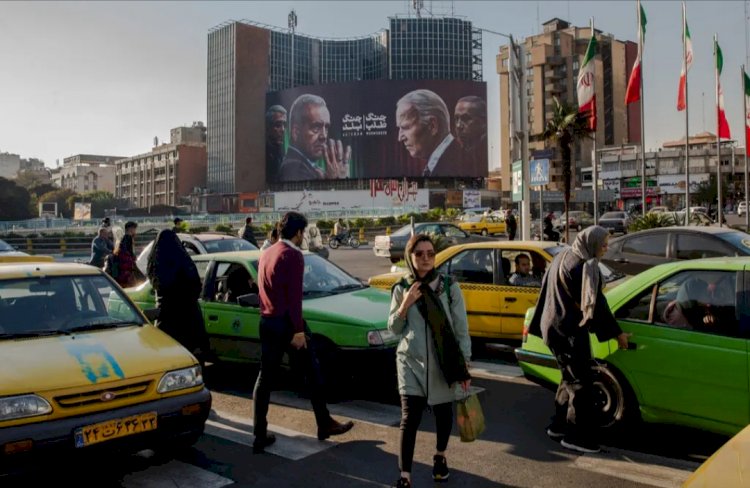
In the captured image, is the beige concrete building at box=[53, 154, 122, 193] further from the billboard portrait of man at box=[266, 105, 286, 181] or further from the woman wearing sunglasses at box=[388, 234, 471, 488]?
the woman wearing sunglasses at box=[388, 234, 471, 488]

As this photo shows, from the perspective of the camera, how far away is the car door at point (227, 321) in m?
6.80

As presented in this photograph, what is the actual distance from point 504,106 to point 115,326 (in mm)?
115474

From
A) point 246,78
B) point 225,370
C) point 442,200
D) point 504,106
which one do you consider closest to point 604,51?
point 504,106

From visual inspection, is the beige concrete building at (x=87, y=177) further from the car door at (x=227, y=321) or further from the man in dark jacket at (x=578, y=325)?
the man in dark jacket at (x=578, y=325)

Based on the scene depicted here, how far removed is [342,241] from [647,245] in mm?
25416

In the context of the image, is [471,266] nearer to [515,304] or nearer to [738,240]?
[515,304]

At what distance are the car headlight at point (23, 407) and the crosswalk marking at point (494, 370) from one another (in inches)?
182

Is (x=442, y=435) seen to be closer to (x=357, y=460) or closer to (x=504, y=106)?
(x=357, y=460)

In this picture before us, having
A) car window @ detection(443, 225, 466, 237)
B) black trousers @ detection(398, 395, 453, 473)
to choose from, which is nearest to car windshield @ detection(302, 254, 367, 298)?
black trousers @ detection(398, 395, 453, 473)

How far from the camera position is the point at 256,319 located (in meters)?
6.79

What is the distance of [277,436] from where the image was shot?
5375 mm

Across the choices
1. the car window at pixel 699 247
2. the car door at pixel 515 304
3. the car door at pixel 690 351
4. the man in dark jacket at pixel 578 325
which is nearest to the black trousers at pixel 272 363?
the man in dark jacket at pixel 578 325

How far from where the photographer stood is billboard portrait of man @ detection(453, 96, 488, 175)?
104 m

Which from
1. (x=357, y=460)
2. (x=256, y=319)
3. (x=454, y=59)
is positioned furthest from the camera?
(x=454, y=59)
